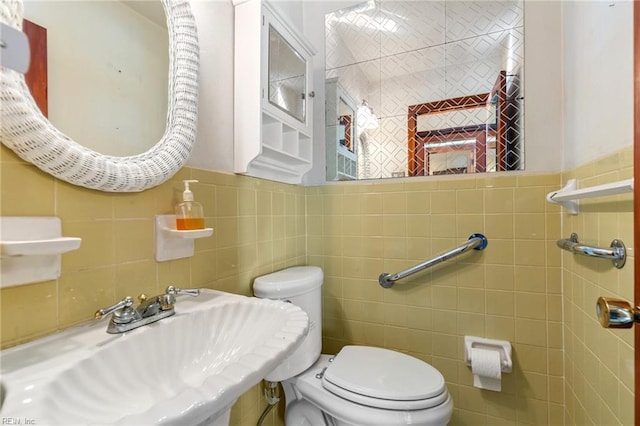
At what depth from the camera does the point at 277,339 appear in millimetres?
570

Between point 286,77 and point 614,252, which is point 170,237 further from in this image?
point 614,252

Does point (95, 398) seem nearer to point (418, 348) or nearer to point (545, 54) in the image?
point (418, 348)

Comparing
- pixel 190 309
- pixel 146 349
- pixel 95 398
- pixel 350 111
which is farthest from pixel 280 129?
pixel 95 398

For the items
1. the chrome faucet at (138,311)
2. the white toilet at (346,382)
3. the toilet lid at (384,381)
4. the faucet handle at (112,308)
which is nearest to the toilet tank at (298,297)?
the white toilet at (346,382)

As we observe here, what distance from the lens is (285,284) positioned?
3.50 feet

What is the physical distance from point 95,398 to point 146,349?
0.12 meters

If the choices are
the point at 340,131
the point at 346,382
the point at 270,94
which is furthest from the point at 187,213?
the point at 340,131

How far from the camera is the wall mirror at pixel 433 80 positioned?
1.24 metres

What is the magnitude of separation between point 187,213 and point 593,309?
48.1 inches

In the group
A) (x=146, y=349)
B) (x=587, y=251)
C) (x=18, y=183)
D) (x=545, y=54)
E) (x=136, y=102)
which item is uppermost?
(x=545, y=54)

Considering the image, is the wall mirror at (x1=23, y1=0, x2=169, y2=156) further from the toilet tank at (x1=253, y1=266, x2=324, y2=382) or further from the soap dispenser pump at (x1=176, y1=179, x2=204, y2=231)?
the toilet tank at (x1=253, y1=266, x2=324, y2=382)

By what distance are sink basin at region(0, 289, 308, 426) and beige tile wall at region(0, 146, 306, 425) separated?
6cm

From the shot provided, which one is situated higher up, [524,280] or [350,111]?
[350,111]

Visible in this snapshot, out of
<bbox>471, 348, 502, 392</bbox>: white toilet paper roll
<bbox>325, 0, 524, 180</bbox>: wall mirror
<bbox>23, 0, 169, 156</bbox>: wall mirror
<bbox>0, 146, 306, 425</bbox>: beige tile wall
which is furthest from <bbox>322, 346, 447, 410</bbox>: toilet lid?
<bbox>23, 0, 169, 156</bbox>: wall mirror
